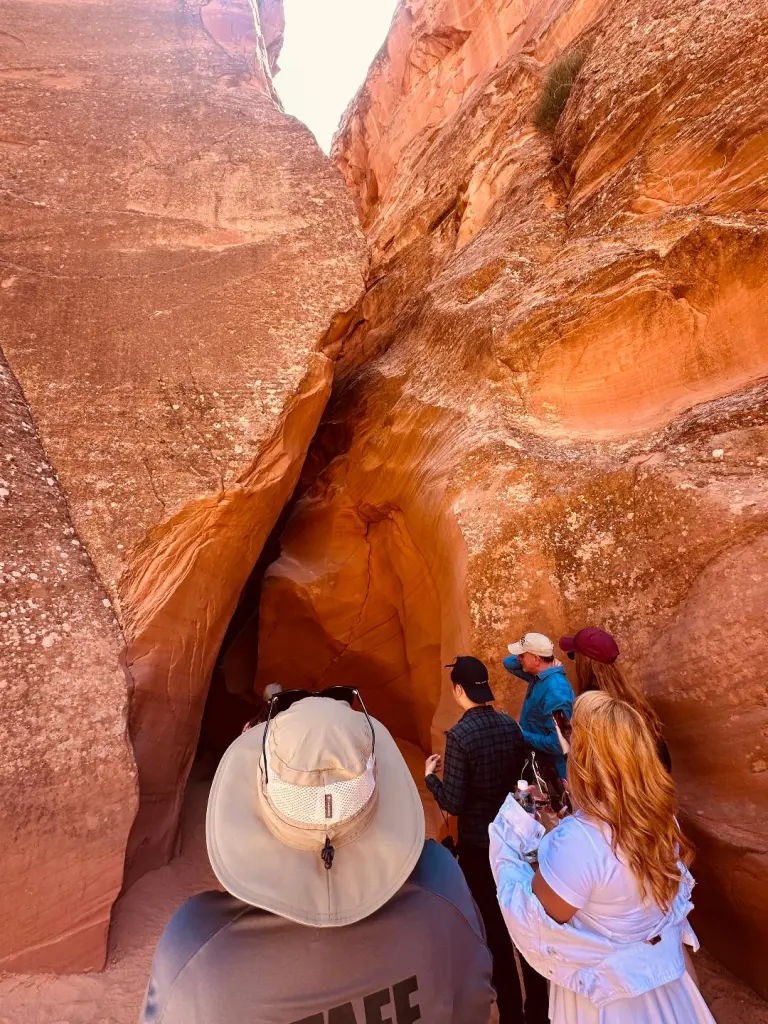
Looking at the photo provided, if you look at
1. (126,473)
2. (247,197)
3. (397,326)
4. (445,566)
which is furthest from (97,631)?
(397,326)

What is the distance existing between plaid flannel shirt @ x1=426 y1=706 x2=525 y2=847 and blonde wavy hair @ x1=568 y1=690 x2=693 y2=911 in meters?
0.86

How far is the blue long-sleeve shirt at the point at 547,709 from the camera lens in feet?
9.37

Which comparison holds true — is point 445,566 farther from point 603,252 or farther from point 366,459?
point 603,252

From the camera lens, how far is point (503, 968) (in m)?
2.37

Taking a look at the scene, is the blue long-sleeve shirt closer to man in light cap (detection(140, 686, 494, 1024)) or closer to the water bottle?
the water bottle

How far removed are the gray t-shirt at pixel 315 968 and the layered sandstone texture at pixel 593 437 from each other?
221 cm

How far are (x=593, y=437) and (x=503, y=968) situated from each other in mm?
3434

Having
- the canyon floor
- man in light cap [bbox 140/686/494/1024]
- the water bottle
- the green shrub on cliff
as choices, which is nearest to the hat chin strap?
man in light cap [bbox 140/686/494/1024]

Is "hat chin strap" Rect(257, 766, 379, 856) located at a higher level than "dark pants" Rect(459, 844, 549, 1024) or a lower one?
higher

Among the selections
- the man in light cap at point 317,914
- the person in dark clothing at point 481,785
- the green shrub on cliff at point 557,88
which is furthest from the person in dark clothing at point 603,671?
the green shrub on cliff at point 557,88

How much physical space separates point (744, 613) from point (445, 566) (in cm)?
229

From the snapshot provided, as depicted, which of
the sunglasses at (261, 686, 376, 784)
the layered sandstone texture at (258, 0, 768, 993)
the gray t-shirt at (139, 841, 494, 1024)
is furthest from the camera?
the layered sandstone texture at (258, 0, 768, 993)

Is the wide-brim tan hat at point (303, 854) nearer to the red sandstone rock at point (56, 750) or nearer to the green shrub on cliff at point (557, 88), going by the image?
the red sandstone rock at point (56, 750)

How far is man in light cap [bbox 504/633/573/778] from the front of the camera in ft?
9.37
